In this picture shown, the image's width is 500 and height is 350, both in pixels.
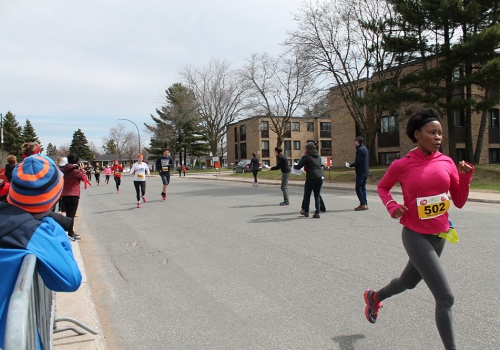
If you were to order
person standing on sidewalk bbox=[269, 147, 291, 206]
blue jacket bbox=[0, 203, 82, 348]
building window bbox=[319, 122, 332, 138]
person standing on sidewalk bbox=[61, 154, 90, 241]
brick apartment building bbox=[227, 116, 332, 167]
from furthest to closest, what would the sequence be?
building window bbox=[319, 122, 332, 138], brick apartment building bbox=[227, 116, 332, 167], person standing on sidewalk bbox=[269, 147, 291, 206], person standing on sidewalk bbox=[61, 154, 90, 241], blue jacket bbox=[0, 203, 82, 348]

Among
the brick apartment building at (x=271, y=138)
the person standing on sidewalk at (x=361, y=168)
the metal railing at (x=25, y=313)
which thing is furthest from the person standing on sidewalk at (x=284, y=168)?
the brick apartment building at (x=271, y=138)

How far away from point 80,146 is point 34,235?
116 metres

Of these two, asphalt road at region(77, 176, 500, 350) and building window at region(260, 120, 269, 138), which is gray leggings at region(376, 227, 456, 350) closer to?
asphalt road at region(77, 176, 500, 350)

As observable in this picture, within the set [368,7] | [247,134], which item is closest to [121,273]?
[368,7]

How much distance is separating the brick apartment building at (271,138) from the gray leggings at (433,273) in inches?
2324

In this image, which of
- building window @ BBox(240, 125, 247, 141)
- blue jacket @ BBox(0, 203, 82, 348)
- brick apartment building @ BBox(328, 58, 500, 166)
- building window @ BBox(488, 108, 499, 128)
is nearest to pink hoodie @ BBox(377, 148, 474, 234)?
blue jacket @ BBox(0, 203, 82, 348)

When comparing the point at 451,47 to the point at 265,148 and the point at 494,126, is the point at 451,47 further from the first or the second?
the point at 265,148

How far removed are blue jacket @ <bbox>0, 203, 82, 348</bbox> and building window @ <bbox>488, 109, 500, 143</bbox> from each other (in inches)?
1486

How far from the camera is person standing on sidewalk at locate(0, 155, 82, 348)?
77.7 inches

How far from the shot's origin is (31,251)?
2021 mm

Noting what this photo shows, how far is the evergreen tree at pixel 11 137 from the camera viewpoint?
82.2m

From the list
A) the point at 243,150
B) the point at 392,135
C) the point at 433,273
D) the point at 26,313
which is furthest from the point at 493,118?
the point at 243,150

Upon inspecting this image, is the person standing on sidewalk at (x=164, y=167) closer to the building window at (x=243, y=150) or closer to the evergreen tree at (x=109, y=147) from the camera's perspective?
the building window at (x=243, y=150)

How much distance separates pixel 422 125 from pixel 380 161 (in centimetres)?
3569
